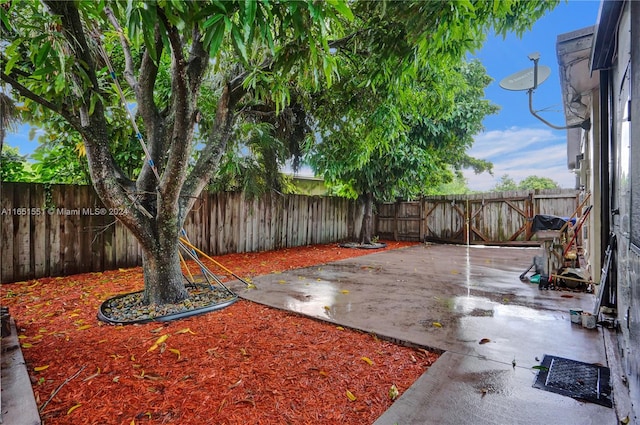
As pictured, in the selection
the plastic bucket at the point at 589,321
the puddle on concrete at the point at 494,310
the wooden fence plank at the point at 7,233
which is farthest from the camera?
the wooden fence plank at the point at 7,233

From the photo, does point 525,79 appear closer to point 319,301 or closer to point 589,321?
point 589,321

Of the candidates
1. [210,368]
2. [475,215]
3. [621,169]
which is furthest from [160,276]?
[475,215]

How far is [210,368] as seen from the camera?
2109 millimetres

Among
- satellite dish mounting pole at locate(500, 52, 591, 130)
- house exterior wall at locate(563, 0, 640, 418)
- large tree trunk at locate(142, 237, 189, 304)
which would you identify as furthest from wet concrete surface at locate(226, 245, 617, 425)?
satellite dish mounting pole at locate(500, 52, 591, 130)

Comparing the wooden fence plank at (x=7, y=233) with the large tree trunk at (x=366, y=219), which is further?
Result: the large tree trunk at (x=366, y=219)

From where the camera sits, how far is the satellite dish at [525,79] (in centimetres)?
499

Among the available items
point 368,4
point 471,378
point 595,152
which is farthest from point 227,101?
point 595,152

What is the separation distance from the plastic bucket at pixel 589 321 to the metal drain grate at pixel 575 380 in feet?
2.65

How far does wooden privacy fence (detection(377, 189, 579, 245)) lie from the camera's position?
9281mm

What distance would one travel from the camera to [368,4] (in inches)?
116

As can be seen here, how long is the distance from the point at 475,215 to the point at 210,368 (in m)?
9.83

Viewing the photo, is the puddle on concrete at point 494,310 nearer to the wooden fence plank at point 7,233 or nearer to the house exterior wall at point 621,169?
the house exterior wall at point 621,169

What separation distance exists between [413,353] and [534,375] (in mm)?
759

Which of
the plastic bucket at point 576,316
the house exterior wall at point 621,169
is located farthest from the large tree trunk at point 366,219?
the plastic bucket at point 576,316
